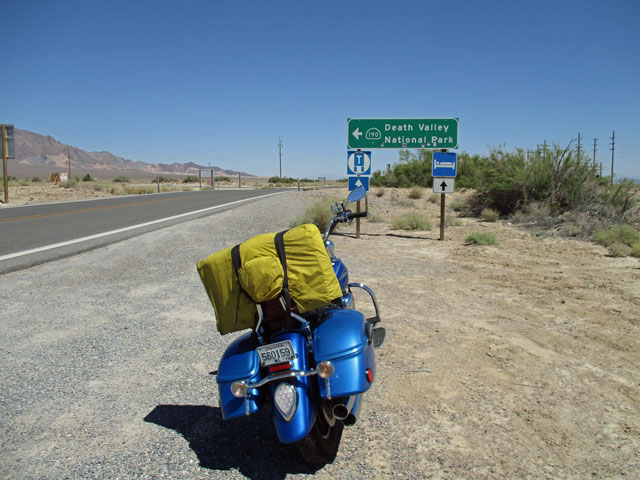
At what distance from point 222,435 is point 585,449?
90.9 inches

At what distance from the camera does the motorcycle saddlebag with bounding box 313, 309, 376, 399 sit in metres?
2.57

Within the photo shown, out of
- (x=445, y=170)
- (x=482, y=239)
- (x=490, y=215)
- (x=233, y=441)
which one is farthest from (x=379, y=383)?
(x=490, y=215)

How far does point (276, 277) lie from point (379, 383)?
68.9 inches

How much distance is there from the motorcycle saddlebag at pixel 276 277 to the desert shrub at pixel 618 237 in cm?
1013

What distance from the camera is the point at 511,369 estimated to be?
424 centimetres

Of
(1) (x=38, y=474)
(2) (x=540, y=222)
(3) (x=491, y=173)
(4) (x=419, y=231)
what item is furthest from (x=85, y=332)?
(3) (x=491, y=173)

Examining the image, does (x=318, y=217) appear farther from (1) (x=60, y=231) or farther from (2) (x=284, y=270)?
(2) (x=284, y=270)

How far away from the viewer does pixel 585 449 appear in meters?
3.04

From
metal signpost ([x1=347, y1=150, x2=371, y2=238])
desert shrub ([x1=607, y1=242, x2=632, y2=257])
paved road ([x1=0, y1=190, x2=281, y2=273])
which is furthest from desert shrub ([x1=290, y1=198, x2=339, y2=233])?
desert shrub ([x1=607, y1=242, x2=632, y2=257])

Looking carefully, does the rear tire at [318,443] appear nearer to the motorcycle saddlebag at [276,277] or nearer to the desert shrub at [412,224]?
the motorcycle saddlebag at [276,277]

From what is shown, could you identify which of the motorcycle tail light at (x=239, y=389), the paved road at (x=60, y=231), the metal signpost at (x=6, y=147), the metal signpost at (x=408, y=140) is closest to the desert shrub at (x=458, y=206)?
the metal signpost at (x=408, y=140)

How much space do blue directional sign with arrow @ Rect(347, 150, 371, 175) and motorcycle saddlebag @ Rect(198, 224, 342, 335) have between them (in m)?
10.2

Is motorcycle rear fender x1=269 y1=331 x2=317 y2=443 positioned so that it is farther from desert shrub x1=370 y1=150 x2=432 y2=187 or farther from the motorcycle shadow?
desert shrub x1=370 y1=150 x2=432 y2=187

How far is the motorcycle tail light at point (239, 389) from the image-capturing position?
8.54 feet
